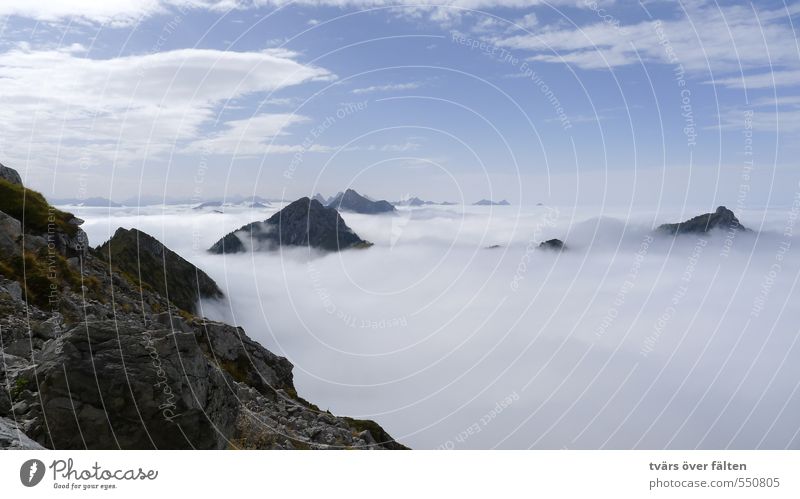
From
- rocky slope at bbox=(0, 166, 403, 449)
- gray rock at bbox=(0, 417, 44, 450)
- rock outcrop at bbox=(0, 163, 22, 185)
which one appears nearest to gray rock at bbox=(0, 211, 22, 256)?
rocky slope at bbox=(0, 166, 403, 449)

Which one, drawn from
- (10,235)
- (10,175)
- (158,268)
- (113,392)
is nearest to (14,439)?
(113,392)

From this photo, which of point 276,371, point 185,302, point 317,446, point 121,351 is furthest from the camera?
point 185,302

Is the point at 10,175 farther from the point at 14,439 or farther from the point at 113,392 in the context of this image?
the point at 14,439

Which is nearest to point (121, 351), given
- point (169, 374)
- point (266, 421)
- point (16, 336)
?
point (169, 374)
